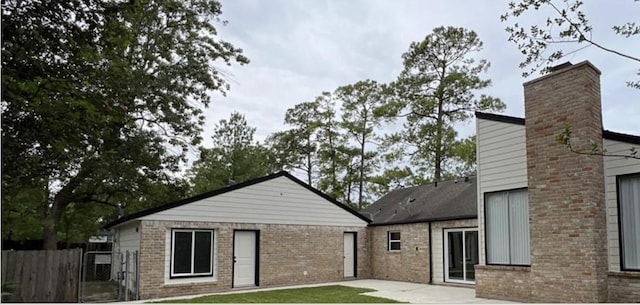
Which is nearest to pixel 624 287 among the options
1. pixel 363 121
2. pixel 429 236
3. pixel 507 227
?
pixel 507 227

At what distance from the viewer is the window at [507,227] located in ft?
36.2

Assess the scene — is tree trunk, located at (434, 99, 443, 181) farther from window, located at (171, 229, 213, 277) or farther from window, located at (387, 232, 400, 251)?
window, located at (171, 229, 213, 277)

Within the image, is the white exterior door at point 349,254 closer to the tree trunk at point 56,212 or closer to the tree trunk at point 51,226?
the tree trunk at point 56,212

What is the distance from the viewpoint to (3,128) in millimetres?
6914

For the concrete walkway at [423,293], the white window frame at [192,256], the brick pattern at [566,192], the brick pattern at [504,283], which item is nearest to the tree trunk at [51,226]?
the white window frame at [192,256]

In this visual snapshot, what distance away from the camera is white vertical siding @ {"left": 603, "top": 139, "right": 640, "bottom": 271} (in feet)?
30.6

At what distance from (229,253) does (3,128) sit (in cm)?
944

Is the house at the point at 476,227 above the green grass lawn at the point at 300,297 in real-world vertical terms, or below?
above

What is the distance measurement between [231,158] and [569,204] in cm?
2062

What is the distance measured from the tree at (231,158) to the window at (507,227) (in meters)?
16.9

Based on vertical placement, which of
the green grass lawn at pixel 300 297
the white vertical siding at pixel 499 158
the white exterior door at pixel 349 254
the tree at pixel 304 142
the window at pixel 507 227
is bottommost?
the green grass lawn at pixel 300 297

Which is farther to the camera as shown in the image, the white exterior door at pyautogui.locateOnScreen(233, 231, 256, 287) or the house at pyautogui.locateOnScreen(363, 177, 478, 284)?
the white exterior door at pyautogui.locateOnScreen(233, 231, 256, 287)

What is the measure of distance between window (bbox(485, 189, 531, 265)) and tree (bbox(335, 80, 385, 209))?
61.7 feet

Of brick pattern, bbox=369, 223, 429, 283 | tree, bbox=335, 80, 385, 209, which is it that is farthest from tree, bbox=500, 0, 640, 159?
tree, bbox=335, 80, 385, 209
